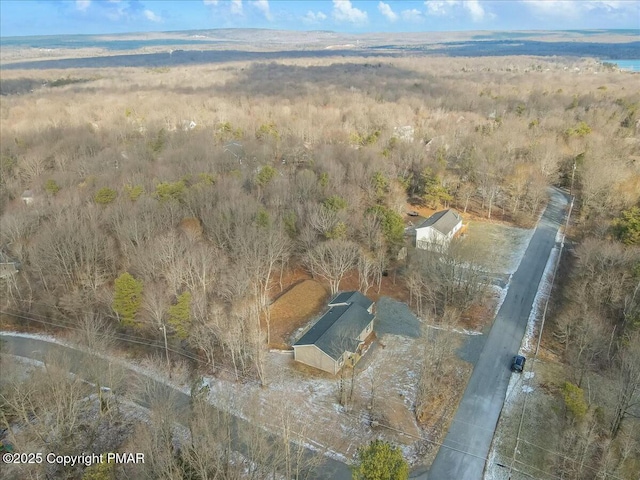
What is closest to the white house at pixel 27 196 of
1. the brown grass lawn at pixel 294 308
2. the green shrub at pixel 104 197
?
the green shrub at pixel 104 197

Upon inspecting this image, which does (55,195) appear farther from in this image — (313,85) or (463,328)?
(313,85)

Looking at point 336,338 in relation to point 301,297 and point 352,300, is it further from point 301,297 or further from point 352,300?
point 301,297

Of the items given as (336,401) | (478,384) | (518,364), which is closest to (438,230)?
(518,364)

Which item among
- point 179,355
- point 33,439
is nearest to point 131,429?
point 33,439

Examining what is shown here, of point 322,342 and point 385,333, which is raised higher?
point 322,342

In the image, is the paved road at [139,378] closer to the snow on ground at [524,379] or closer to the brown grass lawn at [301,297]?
the snow on ground at [524,379]

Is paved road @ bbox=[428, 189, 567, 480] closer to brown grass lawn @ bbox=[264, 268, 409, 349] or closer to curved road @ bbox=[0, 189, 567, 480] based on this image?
curved road @ bbox=[0, 189, 567, 480]
